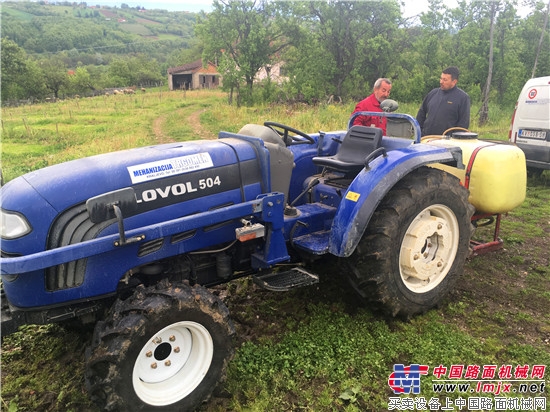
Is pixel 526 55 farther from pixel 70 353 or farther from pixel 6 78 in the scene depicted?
pixel 6 78

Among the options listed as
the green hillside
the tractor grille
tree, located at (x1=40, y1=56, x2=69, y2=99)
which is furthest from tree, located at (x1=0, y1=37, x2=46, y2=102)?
the tractor grille

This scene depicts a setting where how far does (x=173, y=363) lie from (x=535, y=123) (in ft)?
22.9

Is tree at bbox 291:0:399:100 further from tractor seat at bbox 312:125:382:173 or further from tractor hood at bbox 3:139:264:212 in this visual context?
tractor hood at bbox 3:139:264:212

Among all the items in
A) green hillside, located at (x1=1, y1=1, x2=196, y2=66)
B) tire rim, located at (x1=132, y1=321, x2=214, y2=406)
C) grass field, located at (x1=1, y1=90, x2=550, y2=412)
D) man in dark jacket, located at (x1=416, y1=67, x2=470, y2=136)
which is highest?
green hillside, located at (x1=1, y1=1, x2=196, y2=66)

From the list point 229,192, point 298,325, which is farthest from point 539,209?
point 229,192

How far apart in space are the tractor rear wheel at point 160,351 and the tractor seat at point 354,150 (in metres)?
1.65

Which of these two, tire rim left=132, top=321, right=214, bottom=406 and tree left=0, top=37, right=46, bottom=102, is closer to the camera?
tire rim left=132, top=321, right=214, bottom=406

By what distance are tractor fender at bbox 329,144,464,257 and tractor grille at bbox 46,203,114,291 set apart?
157cm

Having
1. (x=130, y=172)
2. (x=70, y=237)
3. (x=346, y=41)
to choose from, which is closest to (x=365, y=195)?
(x=130, y=172)

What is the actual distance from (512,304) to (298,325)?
1.88 metres

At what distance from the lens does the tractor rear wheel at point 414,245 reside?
3004 mm

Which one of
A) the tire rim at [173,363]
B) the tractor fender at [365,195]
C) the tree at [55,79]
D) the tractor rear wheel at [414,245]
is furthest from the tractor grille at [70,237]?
the tree at [55,79]

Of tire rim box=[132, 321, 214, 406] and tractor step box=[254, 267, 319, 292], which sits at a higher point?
tractor step box=[254, 267, 319, 292]

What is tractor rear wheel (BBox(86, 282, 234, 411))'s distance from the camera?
2.12m
